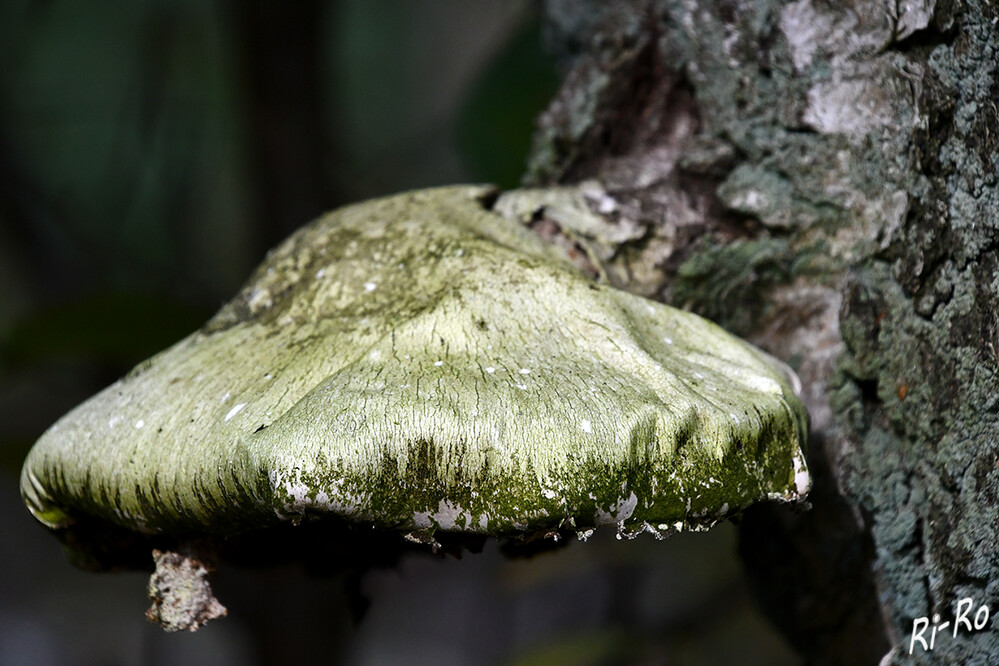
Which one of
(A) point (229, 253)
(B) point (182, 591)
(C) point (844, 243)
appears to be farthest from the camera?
(A) point (229, 253)

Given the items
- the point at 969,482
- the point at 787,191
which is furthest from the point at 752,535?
the point at 787,191

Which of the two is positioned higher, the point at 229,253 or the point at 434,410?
the point at 434,410

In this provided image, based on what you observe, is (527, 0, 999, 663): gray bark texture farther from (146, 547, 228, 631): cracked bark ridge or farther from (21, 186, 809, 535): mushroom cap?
(146, 547, 228, 631): cracked bark ridge

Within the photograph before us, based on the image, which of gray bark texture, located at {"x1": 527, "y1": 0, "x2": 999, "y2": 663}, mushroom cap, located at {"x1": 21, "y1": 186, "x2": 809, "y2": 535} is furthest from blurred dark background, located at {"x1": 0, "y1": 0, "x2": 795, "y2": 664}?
mushroom cap, located at {"x1": 21, "y1": 186, "x2": 809, "y2": 535}

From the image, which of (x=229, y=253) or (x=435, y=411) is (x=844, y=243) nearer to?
(x=435, y=411)

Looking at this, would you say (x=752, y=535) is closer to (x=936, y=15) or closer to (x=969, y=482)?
(x=969, y=482)

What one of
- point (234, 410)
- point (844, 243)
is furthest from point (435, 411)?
point (844, 243)
